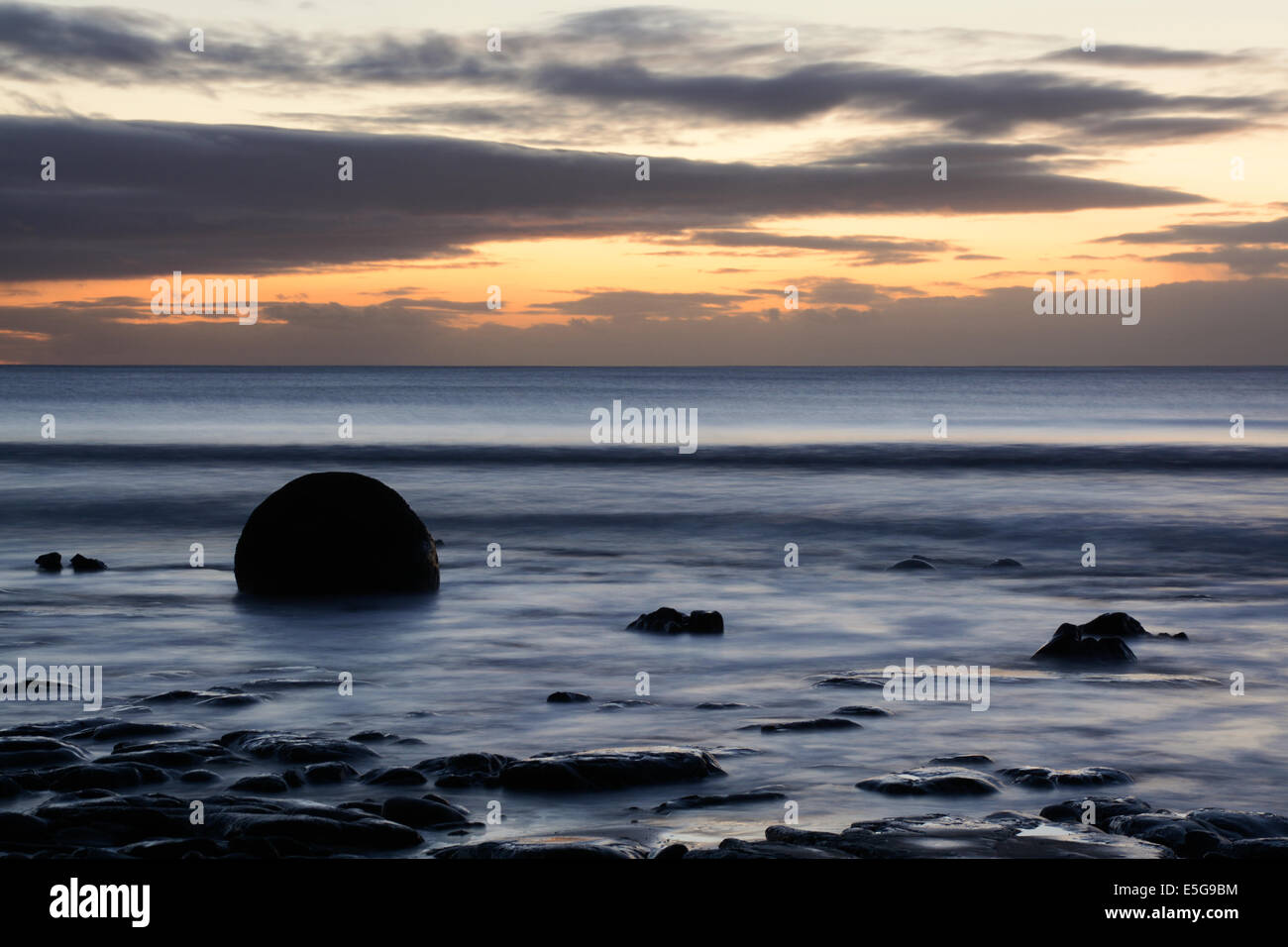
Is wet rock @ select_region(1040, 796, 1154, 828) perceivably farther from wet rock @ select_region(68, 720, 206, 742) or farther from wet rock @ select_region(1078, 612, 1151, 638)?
wet rock @ select_region(1078, 612, 1151, 638)

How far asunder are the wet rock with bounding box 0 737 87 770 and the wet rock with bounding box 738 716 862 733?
11.9 ft

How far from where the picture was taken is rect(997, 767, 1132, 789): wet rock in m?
6.54

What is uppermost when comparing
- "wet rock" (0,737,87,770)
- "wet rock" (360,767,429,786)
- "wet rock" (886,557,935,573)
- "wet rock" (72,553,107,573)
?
"wet rock" (72,553,107,573)

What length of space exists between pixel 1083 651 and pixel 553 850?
608 cm

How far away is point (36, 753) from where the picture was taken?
6.65 meters

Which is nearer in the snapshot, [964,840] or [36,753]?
[964,840]

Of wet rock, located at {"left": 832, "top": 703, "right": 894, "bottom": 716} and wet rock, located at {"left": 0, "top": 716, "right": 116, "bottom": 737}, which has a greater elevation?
wet rock, located at {"left": 0, "top": 716, "right": 116, "bottom": 737}

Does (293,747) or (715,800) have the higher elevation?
(293,747)

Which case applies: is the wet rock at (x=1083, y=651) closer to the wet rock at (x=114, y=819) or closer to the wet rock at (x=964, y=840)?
the wet rock at (x=964, y=840)

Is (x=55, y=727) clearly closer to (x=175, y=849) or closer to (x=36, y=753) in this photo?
(x=36, y=753)

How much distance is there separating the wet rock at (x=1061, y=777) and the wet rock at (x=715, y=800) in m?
1.27

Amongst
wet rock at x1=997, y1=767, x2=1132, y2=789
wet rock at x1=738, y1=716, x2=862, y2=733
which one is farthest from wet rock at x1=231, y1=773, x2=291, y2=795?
wet rock at x1=997, y1=767, x2=1132, y2=789

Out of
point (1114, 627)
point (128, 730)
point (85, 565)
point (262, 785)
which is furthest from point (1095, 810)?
point (85, 565)

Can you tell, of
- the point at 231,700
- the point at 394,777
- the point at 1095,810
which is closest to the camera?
the point at 1095,810
